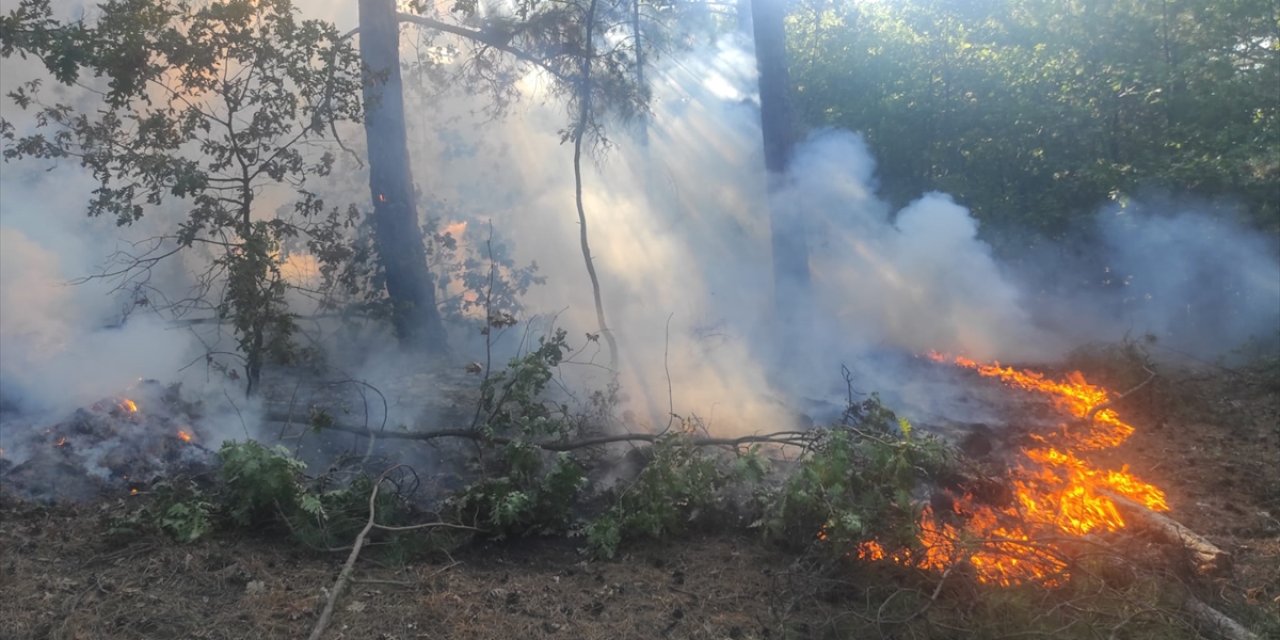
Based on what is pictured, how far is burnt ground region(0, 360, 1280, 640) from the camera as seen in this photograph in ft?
15.2

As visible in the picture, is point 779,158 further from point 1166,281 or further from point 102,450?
point 102,450

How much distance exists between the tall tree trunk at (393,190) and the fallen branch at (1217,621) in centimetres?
780

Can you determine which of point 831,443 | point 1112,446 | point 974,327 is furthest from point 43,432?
point 974,327

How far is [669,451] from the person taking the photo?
616 cm

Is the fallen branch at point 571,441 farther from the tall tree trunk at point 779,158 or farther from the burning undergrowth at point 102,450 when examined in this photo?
the tall tree trunk at point 779,158

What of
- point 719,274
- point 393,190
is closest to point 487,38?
point 393,190

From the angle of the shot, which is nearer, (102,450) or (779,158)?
(102,450)

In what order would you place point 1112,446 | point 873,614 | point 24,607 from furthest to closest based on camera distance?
point 1112,446, point 873,614, point 24,607

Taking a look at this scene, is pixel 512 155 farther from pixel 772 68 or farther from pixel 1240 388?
pixel 1240 388

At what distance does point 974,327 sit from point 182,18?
1012 centimetres

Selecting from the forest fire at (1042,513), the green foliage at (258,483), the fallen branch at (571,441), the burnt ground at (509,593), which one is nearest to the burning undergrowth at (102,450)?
the burnt ground at (509,593)

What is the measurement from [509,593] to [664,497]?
131 centimetres

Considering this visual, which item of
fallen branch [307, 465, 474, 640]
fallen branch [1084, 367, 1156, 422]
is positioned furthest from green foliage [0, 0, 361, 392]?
fallen branch [1084, 367, 1156, 422]

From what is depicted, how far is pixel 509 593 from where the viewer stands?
5.10 m
